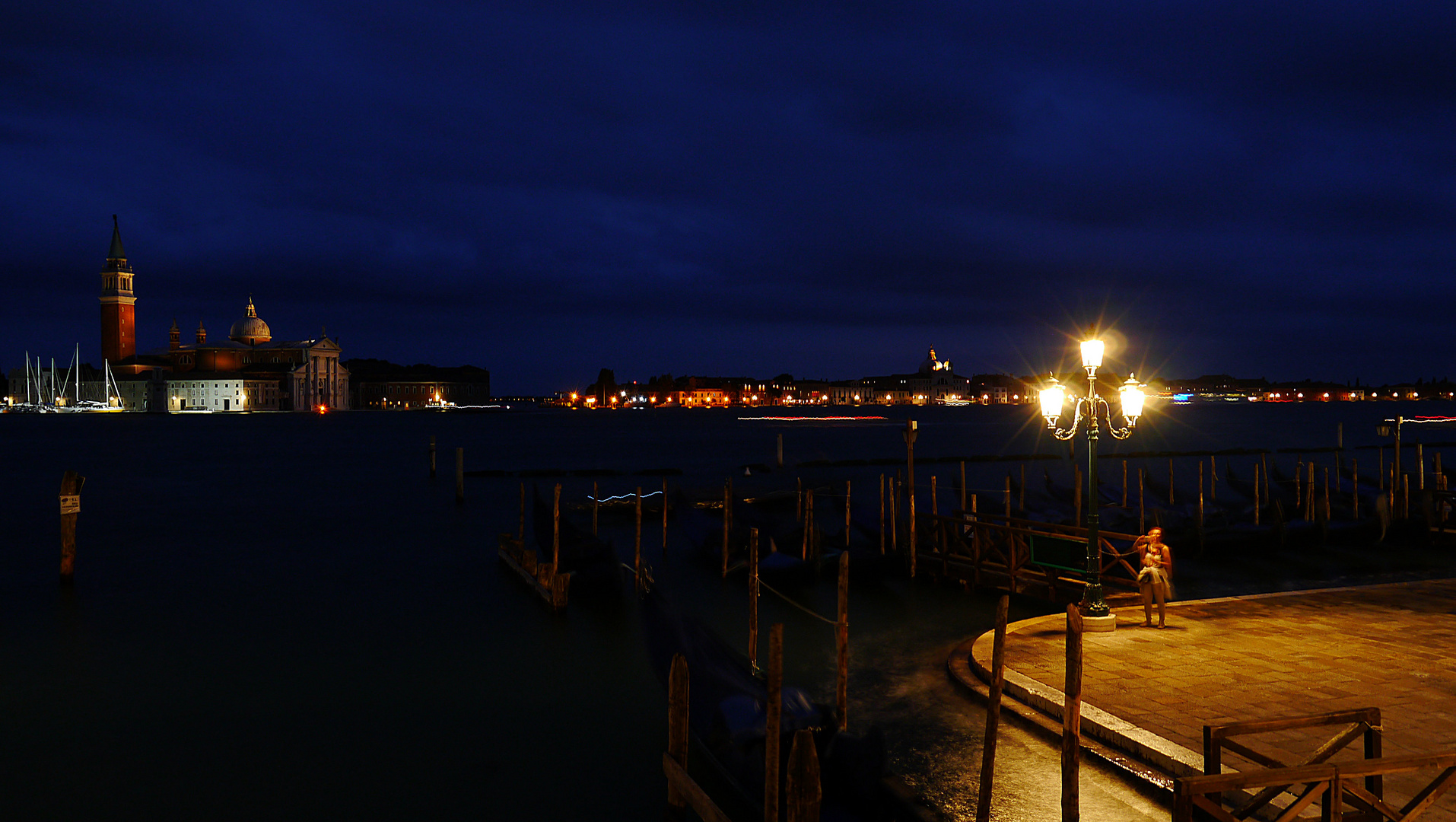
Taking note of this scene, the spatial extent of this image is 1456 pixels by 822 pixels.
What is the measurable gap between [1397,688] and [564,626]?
28.7 feet

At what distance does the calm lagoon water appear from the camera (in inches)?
281

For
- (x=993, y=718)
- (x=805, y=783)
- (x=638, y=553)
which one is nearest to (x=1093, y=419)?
(x=993, y=718)

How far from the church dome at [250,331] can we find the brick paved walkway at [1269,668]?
128 m

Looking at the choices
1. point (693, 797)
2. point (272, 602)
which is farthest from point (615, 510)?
point (693, 797)

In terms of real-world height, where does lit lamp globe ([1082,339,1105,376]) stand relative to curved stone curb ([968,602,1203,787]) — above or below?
above

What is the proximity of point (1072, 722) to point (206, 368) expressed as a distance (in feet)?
418

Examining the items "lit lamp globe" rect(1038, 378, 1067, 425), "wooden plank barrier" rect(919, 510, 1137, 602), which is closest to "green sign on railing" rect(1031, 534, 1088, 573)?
"wooden plank barrier" rect(919, 510, 1137, 602)

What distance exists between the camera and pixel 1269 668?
23.7ft

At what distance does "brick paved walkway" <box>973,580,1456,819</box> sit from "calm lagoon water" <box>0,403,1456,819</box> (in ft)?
2.11

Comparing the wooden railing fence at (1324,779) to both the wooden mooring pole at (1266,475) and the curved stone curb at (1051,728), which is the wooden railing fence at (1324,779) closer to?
the curved stone curb at (1051,728)

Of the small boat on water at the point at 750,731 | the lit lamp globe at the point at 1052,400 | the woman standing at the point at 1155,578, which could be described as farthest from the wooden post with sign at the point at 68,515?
the woman standing at the point at 1155,578

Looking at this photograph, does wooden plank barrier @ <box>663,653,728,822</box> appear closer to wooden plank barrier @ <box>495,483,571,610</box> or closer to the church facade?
wooden plank barrier @ <box>495,483,571,610</box>

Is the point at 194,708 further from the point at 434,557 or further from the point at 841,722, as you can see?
the point at 434,557

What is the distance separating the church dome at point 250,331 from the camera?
120625 mm
